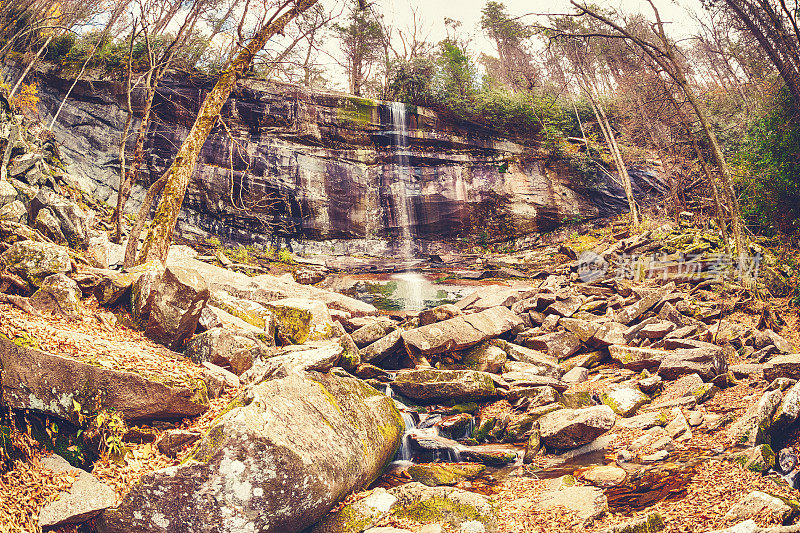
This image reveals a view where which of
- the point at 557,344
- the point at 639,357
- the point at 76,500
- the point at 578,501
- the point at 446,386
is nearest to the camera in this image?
the point at 76,500

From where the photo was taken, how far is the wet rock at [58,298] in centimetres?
476

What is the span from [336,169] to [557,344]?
1955cm

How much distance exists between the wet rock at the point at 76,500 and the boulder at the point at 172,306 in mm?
1786

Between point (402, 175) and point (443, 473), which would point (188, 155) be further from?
point (402, 175)

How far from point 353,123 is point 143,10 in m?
13.8

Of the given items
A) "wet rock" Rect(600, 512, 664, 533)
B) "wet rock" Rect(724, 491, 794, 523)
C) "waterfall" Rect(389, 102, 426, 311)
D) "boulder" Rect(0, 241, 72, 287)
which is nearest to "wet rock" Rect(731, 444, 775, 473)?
"wet rock" Rect(724, 491, 794, 523)

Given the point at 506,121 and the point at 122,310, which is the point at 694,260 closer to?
the point at 122,310

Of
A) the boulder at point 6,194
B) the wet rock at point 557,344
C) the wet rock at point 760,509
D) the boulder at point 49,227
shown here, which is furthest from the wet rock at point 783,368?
the boulder at point 6,194

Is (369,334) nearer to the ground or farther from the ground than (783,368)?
farther from the ground

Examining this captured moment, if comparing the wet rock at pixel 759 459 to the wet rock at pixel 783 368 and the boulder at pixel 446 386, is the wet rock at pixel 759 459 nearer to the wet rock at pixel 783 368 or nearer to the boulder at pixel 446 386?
the wet rock at pixel 783 368

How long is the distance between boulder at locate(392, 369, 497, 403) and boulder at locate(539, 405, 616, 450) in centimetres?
159

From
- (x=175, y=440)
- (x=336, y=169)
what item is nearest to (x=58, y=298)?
(x=175, y=440)

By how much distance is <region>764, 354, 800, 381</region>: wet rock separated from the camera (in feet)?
18.2

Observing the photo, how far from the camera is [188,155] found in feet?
25.2
